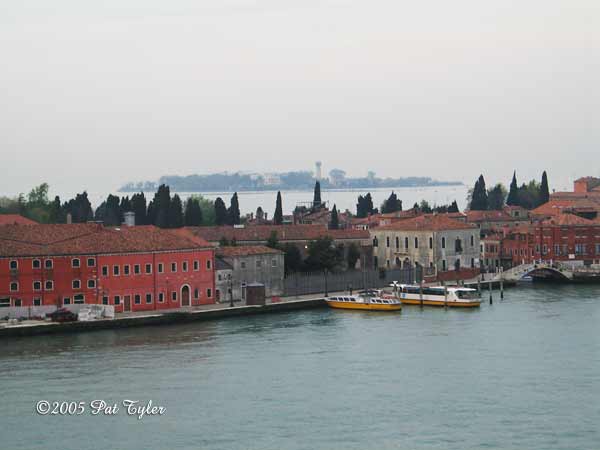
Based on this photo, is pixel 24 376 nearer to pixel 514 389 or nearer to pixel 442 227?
pixel 514 389

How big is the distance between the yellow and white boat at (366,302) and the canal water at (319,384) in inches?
103

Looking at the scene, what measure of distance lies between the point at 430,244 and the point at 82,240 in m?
19.5

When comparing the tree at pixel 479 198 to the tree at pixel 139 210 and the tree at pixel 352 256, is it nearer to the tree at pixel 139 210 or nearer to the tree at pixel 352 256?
the tree at pixel 139 210

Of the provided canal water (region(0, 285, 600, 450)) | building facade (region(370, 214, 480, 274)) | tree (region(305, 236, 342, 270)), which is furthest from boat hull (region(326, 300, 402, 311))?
building facade (region(370, 214, 480, 274))

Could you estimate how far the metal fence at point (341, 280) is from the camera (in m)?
47.4

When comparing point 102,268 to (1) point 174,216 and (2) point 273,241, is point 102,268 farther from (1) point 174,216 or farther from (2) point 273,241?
(1) point 174,216

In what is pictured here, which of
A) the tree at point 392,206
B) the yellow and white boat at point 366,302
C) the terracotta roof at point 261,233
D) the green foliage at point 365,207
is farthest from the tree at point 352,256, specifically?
the tree at point 392,206

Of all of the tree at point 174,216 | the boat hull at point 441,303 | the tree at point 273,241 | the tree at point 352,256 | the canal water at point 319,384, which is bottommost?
the canal water at point 319,384

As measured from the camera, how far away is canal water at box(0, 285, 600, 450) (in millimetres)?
23906

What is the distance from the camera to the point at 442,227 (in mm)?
55500

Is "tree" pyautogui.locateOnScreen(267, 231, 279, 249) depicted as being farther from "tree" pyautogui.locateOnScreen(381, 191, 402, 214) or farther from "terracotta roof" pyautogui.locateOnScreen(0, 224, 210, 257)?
"tree" pyautogui.locateOnScreen(381, 191, 402, 214)

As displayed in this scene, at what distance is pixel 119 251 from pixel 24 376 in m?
11.4

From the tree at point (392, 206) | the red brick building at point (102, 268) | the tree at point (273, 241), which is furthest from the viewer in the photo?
the tree at point (392, 206)

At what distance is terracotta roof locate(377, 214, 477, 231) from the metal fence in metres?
3.34
